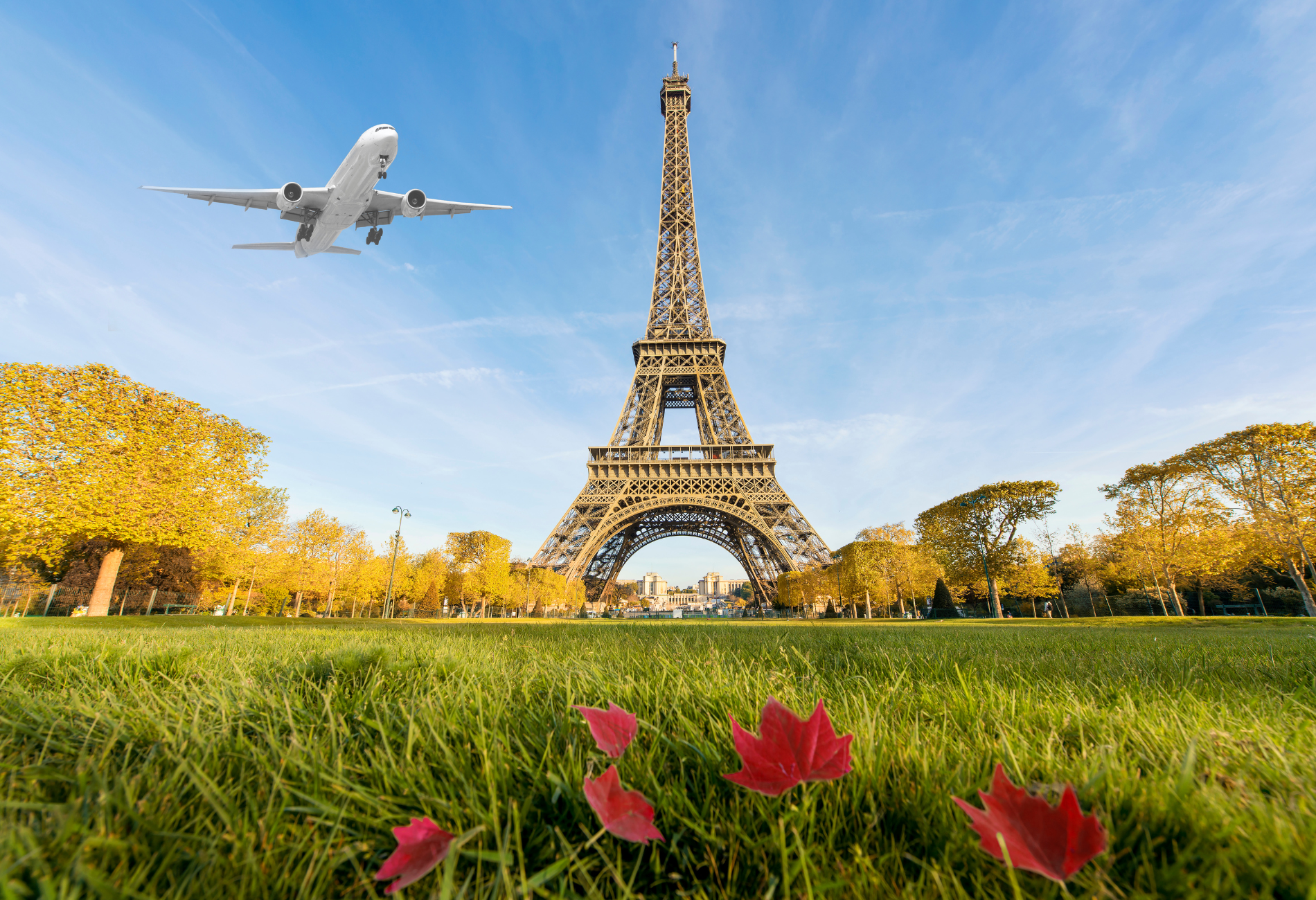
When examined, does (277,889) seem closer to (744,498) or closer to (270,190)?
(270,190)

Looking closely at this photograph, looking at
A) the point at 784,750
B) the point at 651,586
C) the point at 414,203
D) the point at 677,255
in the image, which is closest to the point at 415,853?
the point at 784,750

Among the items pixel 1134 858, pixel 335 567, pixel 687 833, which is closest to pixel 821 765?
pixel 687 833

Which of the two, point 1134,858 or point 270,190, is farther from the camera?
point 270,190

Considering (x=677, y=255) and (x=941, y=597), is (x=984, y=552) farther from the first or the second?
(x=677, y=255)

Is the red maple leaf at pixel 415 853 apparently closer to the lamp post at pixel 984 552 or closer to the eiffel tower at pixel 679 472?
the eiffel tower at pixel 679 472

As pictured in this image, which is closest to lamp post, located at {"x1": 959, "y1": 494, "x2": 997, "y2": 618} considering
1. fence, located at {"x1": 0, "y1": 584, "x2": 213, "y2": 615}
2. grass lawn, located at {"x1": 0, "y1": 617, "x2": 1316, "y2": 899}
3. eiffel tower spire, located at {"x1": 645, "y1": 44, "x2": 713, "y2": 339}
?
eiffel tower spire, located at {"x1": 645, "y1": 44, "x2": 713, "y2": 339}

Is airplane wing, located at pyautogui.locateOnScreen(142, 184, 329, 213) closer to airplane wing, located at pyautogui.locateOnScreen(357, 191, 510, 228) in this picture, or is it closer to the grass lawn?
airplane wing, located at pyautogui.locateOnScreen(357, 191, 510, 228)
